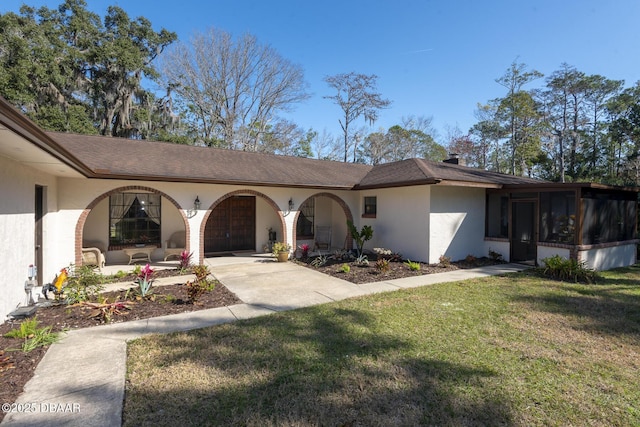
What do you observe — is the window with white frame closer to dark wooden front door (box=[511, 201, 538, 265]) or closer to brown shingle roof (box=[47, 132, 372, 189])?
brown shingle roof (box=[47, 132, 372, 189])

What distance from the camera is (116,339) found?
14.2 ft

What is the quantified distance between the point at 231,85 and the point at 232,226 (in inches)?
627

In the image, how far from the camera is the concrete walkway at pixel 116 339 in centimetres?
278

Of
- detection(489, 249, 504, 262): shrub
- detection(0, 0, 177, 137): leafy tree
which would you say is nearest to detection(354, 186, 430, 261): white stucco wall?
detection(489, 249, 504, 262): shrub

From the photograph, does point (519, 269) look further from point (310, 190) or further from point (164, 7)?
point (164, 7)

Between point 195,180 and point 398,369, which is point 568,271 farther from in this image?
point 195,180

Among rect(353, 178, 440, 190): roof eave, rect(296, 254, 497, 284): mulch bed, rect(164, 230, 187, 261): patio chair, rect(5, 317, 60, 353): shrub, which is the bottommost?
rect(296, 254, 497, 284): mulch bed

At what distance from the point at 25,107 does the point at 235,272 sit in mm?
16616

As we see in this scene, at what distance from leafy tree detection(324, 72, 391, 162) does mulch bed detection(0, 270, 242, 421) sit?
23579 millimetres

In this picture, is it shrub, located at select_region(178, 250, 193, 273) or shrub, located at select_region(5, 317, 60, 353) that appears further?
shrub, located at select_region(178, 250, 193, 273)

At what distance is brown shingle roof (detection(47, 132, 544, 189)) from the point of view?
873 centimetres

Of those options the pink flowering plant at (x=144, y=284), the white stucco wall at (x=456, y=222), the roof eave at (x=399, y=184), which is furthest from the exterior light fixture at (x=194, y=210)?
the white stucco wall at (x=456, y=222)

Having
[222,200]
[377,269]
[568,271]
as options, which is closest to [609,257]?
[568,271]

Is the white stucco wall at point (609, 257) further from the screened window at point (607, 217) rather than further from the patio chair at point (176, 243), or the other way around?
the patio chair at point (176, 243)
